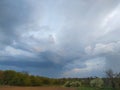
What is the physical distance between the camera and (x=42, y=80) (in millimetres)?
36781

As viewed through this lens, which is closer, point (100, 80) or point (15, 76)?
point (15, 76)

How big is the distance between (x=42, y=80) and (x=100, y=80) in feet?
23.2

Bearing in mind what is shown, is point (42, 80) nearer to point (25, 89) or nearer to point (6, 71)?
point (6, 71)

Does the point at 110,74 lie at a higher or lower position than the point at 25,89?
higher

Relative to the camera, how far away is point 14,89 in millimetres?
25844

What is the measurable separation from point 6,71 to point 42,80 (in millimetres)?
6257

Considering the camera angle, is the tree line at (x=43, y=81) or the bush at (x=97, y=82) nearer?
the tree line at (x=43, y=81)

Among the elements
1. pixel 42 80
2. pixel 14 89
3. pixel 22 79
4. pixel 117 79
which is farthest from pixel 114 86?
pixel 14 89

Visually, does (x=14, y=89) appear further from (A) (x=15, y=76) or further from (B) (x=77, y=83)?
(B) (x=77, y=83)

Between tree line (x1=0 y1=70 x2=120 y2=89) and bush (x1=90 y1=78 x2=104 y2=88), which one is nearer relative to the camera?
tree line (x1=0 y1=70 x2=120 y2=89)

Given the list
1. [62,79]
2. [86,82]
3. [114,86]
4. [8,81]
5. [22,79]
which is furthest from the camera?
[62,79]

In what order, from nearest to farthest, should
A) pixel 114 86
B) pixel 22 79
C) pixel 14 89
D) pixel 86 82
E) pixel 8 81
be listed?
pixel 14 89 < pixel 8 81 < pixel 22 79 < pixel 114 86 < pixel 86 82

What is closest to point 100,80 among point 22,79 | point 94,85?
point 94,85

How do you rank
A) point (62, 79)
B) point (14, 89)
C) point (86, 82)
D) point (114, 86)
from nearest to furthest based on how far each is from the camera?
1. point (14, 89)
2. point (114, 86)
3. point (86, 82)
4. point (62, 79)
